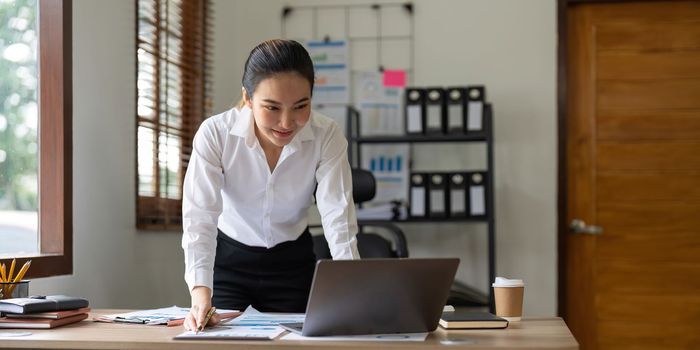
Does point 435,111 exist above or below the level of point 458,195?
above

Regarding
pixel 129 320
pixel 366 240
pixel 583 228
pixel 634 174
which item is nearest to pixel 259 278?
pixel 129 320

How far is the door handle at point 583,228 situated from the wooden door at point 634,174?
1 cm

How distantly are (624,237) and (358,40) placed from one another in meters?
1.62

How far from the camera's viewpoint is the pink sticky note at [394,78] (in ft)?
14.5

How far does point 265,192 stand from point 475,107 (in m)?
1.90

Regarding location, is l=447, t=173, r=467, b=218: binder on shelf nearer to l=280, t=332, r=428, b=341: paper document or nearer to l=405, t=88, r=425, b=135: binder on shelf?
l=405, t=88, r=425, b=135: binder on shelf

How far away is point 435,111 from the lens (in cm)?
407

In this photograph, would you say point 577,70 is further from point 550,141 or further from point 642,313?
Answer: point 642,313

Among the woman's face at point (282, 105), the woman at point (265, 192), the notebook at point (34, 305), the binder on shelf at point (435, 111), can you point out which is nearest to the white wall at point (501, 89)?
the binder on shelf at point (435, 111)

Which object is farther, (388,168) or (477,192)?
(388,168)

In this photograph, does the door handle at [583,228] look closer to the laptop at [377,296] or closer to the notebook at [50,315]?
the laptop at [377,296]

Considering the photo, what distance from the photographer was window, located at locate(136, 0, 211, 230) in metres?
3.34

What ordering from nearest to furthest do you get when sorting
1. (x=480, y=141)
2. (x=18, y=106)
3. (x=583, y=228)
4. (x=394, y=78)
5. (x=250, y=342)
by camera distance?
(x=250, y=342) → (x=18, y=106) → (x=480, y=141) → (x=583, y=228) → (x=394, y=78)

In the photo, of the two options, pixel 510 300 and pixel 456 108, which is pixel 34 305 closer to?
pixel 510 300
